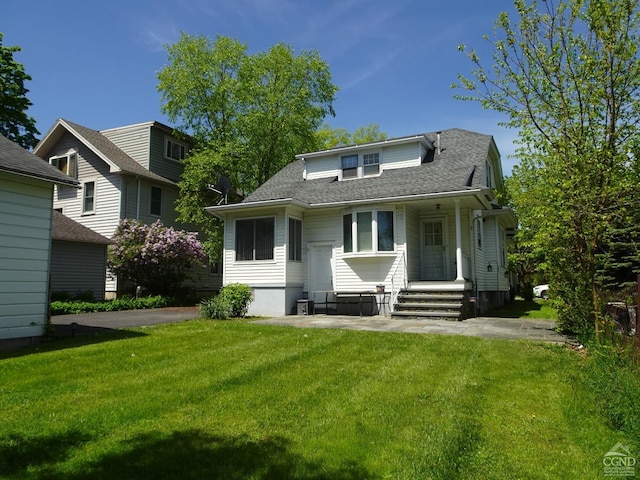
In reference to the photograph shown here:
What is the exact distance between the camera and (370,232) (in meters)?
14.7

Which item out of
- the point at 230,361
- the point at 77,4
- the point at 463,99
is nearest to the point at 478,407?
the point at 230,361

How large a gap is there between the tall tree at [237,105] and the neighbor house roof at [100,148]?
2.30 metres

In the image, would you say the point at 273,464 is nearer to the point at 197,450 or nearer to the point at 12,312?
the point at 197,450

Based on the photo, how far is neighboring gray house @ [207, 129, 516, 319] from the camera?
550 inches

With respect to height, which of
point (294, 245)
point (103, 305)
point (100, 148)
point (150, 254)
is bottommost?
point (103, 305)

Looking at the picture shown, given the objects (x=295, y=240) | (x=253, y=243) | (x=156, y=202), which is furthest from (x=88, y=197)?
(x=295, y=240)

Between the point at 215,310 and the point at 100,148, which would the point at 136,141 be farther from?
the point at 215,310

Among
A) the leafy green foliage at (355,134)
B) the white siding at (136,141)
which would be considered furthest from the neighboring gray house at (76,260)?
the leafy green foliage at (355,134)

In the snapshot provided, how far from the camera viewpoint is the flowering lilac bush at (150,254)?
747 inches

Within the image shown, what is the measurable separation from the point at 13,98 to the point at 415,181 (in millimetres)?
24125

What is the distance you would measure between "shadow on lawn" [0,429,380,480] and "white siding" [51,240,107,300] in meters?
16.2

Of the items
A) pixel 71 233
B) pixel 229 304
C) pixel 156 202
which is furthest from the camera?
pixel 156 202

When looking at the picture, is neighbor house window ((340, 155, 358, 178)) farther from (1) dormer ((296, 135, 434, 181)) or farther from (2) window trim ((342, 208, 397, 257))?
(2) window trim ((342, 208, 397, 257))

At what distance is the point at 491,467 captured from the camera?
10.8 feet
